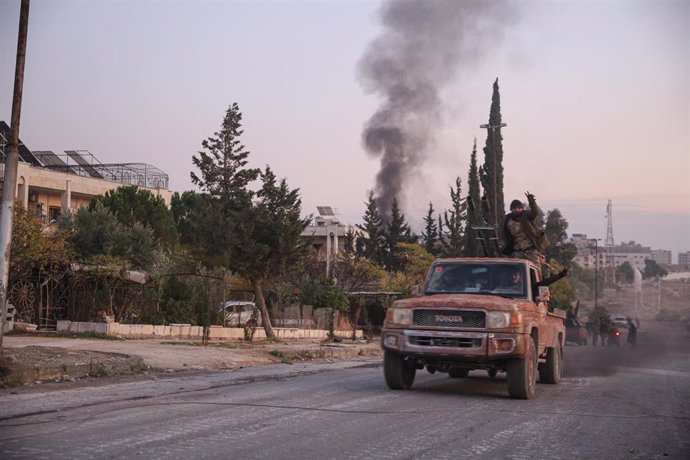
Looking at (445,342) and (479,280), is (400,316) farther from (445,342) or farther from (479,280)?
(479,280)

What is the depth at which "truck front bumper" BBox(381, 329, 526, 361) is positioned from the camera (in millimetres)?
10984

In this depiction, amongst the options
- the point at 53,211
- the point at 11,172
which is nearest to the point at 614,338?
the point at 53,211

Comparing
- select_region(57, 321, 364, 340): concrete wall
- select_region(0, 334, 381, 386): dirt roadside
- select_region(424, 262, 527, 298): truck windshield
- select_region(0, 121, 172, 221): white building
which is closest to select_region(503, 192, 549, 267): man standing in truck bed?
select_region(424, 262, 527, 298): truck windshield

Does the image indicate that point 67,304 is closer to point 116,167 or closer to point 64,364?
point 64,364

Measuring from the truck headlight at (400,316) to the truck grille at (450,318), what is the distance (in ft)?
0.34

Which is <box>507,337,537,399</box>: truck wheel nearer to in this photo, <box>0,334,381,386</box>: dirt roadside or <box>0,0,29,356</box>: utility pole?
<box>0,334,381,386</box>: dirt roadside

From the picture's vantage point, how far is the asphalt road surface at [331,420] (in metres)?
6.98

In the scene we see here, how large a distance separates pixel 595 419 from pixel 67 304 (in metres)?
18.2

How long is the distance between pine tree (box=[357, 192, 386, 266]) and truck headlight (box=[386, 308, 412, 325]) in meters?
51.5

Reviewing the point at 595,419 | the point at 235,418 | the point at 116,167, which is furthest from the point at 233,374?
the point at 116,167

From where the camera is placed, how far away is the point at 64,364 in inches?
513

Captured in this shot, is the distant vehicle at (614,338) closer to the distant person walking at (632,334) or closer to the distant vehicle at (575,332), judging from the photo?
the distant person walking at (632,334)

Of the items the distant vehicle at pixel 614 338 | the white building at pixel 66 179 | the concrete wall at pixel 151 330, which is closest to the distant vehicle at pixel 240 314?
the concrete wall at pixel 151 330

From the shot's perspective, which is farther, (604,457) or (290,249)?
(290,249)
